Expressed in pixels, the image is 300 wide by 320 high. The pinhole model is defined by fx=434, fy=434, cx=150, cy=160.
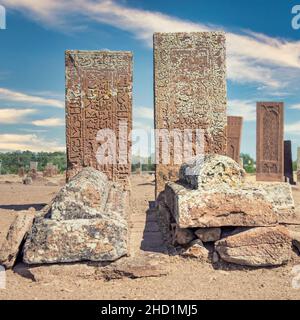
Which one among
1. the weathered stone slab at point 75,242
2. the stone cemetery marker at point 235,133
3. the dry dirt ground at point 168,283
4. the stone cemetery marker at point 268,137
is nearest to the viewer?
the dry dirt ground at point 168,283

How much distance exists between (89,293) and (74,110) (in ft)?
15.9

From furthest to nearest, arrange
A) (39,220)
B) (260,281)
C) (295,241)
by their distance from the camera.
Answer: (295,241), (39,220), (260,281)

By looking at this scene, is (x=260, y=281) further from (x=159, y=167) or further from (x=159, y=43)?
(x=159, y=43)

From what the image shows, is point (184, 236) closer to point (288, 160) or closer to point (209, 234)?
point (209, 234)

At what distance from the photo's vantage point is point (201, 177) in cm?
493

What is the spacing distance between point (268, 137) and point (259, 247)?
39.1 ft

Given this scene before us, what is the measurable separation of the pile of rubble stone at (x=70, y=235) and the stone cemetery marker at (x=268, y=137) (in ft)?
39.2

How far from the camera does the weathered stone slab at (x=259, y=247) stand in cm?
458

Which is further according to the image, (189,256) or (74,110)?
(74,110)

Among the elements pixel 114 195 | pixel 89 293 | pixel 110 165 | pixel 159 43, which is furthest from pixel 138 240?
pixel 159 43

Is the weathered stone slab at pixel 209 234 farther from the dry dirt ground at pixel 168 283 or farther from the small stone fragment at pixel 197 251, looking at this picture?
the dry dirt ground at pixel 168 283

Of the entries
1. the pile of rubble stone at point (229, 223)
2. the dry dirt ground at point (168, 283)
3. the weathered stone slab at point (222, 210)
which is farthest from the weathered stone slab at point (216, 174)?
the dry dirt ground at point (168, 283)

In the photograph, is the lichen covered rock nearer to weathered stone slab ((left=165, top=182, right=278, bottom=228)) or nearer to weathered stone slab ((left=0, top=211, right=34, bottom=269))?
weathered stone slab ((left=0, top=211, right=34, bottom=269))

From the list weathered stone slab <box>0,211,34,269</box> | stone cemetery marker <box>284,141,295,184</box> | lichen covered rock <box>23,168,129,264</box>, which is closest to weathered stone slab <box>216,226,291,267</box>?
lichen covered rock <box>23,168,129,264</box>
